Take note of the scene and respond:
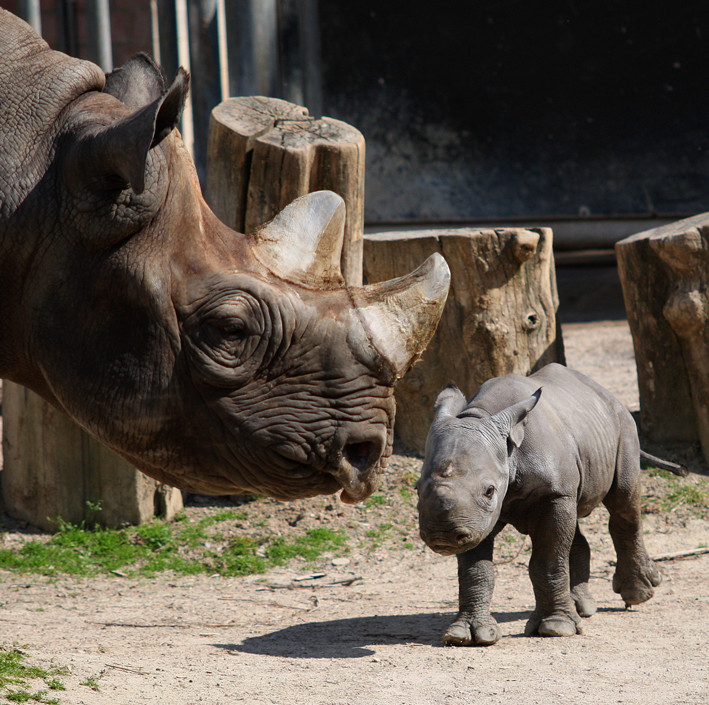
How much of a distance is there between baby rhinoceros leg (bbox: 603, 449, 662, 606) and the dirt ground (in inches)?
4.1

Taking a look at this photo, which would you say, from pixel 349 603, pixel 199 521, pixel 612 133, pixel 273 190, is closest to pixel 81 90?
pixel 273 190

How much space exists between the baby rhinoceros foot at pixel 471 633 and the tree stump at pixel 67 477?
1.90 m

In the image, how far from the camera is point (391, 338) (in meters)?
2.33

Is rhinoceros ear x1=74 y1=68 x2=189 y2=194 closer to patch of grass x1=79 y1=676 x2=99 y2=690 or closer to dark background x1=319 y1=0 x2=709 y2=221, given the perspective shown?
patch of grass x1=79 y1=676 x2=99 y2=690

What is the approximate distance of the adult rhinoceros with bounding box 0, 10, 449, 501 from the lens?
89.3 inches

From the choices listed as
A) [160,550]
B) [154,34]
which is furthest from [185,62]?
[160,550]

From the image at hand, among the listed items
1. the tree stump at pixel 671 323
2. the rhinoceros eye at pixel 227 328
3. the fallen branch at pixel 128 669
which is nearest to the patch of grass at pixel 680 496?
the tree stump at pixel 671 323

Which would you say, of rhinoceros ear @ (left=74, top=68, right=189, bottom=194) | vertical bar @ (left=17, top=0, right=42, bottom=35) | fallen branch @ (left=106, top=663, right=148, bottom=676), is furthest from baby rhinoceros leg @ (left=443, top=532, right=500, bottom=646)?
vertical bar @ (left=17, top=0, right=42, bottom=35)

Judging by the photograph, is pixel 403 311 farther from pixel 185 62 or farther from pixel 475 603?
pixel 185 62

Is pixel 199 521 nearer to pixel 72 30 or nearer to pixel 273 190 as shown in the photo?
pixel 273 190

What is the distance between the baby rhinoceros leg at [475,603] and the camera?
12.6 feet

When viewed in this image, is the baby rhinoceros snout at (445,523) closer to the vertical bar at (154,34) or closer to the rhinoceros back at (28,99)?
the rhinoceros back at (28,99)

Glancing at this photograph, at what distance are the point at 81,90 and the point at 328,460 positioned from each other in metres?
1.03

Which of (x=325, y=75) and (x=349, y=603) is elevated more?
(x=325, y=75)
